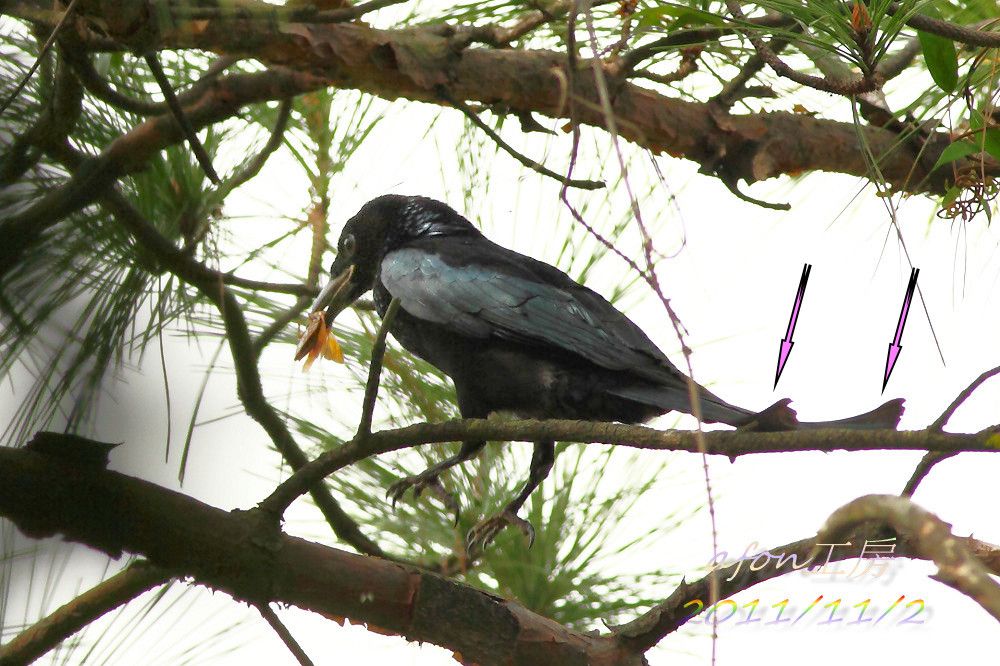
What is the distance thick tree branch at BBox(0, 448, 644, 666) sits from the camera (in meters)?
1.08

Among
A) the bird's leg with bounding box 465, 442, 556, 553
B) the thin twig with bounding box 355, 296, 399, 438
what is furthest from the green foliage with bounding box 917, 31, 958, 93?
the bird's leg with bounding box 465, 442, 556, 553

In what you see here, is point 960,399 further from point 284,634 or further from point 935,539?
point 284,634

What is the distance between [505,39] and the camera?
1.55 meters

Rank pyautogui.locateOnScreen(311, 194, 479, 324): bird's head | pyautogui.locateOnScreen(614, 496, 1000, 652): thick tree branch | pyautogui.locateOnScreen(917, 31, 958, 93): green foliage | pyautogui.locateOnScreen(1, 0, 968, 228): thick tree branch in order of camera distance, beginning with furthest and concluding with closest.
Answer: pyautogui.locateOnScreen(311, 194, 479, 324): bird's head
pyautogui.locateOnScreen(1, 0, 968, 228): thick tree branch
pyautogui.locateOnScreen(614, 496, 1000, 652): thick tree branch
pyautogui.locateOnScreen(917, 31, 958, 93): green foliage

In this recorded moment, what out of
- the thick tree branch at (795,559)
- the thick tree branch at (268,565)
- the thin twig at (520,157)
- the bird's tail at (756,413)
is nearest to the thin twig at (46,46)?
the thick tree branch at (268,565)

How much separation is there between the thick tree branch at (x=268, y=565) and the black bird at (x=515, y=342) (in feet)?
1.20

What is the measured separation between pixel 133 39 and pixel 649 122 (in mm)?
806

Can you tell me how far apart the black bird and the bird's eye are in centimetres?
9

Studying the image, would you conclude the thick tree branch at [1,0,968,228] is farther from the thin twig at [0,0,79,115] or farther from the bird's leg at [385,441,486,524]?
the bird's leg at [385,441,486,524]

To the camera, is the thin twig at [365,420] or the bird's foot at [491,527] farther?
the bird's foot at [491,527]

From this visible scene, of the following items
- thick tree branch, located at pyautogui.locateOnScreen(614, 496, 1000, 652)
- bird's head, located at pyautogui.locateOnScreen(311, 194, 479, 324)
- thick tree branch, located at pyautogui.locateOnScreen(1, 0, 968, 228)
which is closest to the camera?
thick tree branch, located at pyautogui.locateOnScreen(614, 496, 1000, 652)

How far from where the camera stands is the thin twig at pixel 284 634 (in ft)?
3.94

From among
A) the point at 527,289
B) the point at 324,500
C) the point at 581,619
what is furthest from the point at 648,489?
the point at 324,500

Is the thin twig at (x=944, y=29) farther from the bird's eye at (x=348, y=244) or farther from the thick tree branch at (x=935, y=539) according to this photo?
the bird's eye at (x=348, y=244)
